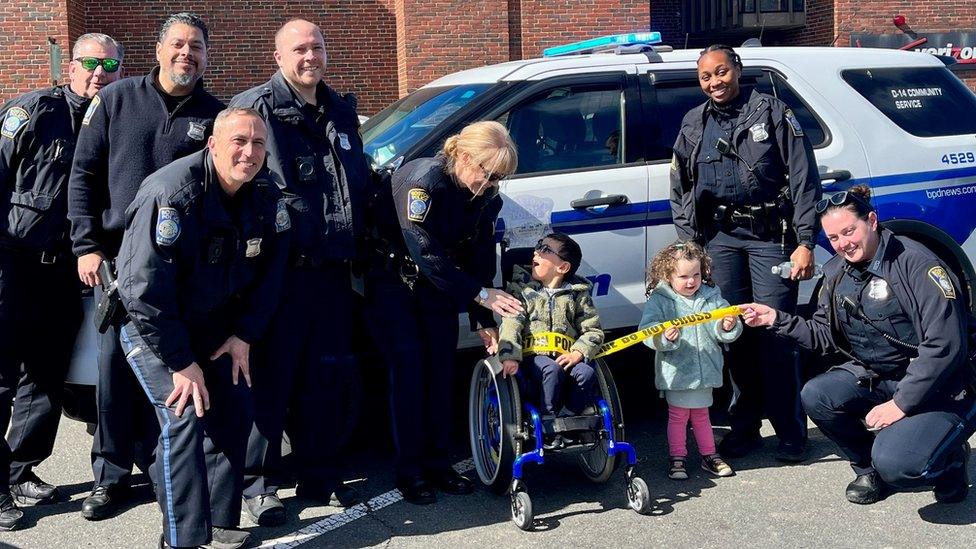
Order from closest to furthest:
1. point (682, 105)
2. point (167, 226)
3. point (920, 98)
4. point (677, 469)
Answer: point (167, 226)
point (677, 469)
point (682, 105)
point (920, 98)

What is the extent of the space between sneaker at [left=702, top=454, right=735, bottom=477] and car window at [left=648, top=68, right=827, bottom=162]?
1.58m

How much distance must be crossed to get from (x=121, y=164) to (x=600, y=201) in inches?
90.0

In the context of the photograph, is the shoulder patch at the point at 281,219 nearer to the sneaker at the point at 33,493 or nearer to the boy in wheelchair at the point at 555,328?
the boy in wheelchair at the point at 555,328

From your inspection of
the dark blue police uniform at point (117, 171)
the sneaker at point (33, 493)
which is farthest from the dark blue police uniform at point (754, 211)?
the sneaker at point (33, 493)

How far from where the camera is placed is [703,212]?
5371mm

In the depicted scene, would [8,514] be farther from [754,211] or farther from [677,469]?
[754,211]

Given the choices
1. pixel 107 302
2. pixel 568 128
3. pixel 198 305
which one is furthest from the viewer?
pixel 568 128

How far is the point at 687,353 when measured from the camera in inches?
199

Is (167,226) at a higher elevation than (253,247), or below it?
higher

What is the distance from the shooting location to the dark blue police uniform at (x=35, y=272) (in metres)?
4.51

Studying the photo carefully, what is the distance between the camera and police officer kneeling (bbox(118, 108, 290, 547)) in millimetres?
3873

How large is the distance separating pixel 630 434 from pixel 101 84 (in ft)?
10.4

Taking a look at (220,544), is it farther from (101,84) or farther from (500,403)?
(101,84)

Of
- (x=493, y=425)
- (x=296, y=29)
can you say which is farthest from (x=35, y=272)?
(x=493, y=425)
